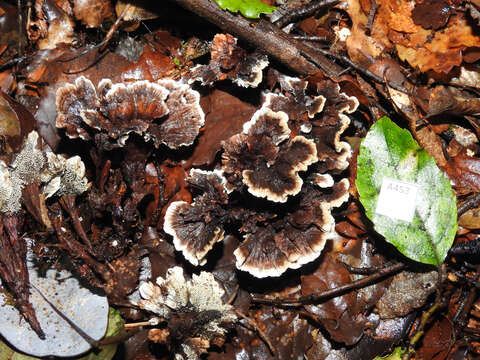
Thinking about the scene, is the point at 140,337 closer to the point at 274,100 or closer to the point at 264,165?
the point at 264,165

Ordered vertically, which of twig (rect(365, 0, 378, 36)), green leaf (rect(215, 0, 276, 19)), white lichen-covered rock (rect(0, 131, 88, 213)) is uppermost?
green leaf (rect(215, 0, 276, 19))

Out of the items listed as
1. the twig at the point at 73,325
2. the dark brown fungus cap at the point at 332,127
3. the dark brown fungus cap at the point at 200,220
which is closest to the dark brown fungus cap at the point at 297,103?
the dark brown fungus cap at the point at 332,127

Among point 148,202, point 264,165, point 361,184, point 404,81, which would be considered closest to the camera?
point 264,165

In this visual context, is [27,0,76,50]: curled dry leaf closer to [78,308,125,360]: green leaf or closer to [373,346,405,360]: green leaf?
[78,308,125,360]: green leaf

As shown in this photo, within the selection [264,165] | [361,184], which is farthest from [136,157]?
[361,184]

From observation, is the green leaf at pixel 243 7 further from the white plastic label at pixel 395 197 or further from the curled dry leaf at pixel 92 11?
the white plastic label at pixel 395 197

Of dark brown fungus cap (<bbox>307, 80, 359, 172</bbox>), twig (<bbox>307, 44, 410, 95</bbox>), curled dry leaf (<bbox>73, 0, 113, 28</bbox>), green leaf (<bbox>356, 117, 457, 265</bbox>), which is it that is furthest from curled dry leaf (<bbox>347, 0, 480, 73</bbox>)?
curled dry leaf (<bbox>73, 0, 113, 28</bbox>)
